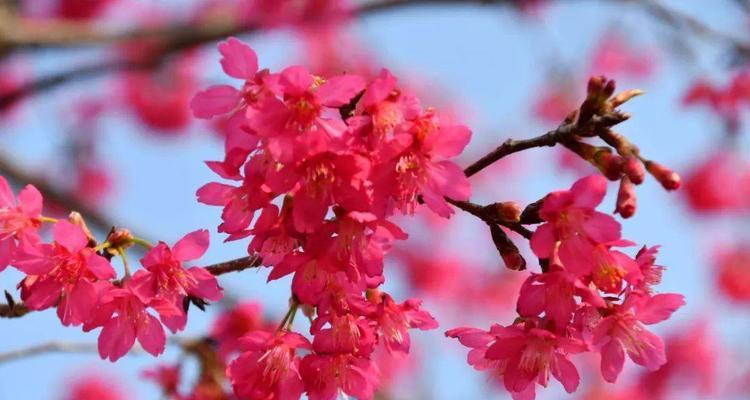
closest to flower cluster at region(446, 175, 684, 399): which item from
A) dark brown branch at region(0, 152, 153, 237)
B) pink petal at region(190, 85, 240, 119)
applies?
pink petal at region(190, 85, 240, 119)

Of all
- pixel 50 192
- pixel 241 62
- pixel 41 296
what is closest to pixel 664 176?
pixel 241 62

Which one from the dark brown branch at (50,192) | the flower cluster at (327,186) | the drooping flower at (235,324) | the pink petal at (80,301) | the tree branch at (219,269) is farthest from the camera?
the dark brown branch at (50,192)

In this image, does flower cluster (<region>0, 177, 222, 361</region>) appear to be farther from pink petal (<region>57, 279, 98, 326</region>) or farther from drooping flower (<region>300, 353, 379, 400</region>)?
drooping flower (<region>300, 353, 379, 400</region>)

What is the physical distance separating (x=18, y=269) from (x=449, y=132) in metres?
0.67

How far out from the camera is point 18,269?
1358mm

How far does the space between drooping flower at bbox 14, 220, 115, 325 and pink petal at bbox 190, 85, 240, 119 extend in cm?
26

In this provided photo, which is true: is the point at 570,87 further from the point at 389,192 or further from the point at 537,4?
the point at 389,192

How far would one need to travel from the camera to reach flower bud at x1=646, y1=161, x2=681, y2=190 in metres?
1.30

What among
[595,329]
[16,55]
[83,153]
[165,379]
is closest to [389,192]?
[595,329]

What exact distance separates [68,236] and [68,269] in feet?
0.16

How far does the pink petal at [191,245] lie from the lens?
1.42 m

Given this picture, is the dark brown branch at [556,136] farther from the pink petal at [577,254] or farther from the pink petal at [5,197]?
the pink petal at [5,197]

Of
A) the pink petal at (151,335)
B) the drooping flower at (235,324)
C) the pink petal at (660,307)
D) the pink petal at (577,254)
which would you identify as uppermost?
the pink petal at (577,254)

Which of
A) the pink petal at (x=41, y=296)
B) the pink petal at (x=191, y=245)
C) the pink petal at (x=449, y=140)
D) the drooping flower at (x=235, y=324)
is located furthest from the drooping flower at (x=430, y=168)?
the drooping flower at (x=235, y=324)
